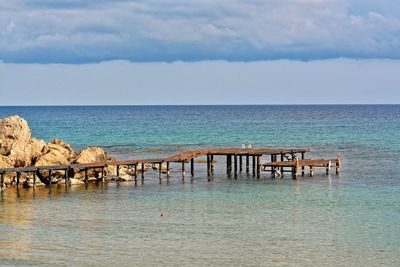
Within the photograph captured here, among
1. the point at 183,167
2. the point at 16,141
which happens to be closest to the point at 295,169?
the point at 183,167

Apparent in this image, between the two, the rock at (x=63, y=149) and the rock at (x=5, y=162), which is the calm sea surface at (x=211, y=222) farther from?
the rock at (x=63, y=149)

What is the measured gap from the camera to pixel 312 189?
65625mm

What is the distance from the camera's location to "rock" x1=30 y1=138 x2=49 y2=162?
237 feet

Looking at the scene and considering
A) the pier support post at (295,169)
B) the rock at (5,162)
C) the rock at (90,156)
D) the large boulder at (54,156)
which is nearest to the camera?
the rock at (5,162)

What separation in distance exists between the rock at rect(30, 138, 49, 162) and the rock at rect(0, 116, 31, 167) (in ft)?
1.46

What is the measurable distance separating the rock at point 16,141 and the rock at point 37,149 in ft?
1.46

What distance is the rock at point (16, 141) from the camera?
233 ft

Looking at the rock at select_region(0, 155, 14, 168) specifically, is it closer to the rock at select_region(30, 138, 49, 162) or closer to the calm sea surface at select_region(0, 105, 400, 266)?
the rock at select_region(30, 138, 49, 162)

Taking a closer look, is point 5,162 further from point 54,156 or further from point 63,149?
point 63,149

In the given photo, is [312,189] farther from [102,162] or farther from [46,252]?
[46,252]

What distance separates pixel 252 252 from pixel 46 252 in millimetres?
10653

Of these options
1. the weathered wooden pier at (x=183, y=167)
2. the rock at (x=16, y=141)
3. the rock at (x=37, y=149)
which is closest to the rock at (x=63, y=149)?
the rock at (x=37, y=149)

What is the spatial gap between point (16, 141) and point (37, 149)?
230 centimetres

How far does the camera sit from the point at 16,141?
72.3 metres
